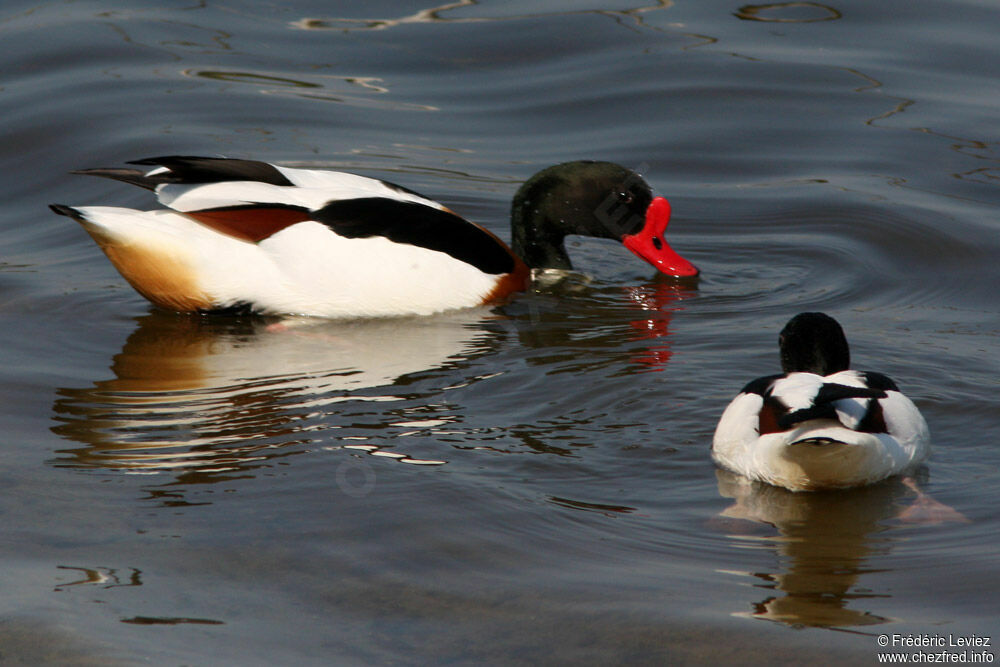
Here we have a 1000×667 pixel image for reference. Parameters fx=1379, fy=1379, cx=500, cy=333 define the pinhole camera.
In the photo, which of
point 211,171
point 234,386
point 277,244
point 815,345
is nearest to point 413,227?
point 277,244

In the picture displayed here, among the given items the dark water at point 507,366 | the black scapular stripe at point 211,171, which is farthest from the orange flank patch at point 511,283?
the black scapular stripe at point 211,171

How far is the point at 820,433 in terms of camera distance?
445 centimetres

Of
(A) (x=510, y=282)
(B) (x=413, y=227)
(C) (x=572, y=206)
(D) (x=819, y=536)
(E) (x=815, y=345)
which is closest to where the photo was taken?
(D) (x=819, y=536)

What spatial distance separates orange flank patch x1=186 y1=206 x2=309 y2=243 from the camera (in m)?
6.98

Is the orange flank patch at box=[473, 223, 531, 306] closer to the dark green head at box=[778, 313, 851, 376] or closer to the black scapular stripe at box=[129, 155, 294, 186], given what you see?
the black scapular stripe at box=[129, 155, 294, 186]

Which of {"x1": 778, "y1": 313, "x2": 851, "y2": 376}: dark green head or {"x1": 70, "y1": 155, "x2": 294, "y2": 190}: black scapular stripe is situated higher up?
{"x1": 70, "y1": 155, "x2": 294, "y2": 190}: black scapular stripe

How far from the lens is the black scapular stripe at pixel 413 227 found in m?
7.02

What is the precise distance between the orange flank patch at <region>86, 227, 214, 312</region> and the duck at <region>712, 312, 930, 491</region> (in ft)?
10.1

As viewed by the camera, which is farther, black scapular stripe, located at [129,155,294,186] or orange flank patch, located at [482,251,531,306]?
orange flank patch, located at [482,251,531,306]

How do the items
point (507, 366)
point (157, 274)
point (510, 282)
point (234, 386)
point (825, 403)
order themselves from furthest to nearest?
point (510, 282) → point (157, 274) → point (507, 366) → point (234, 386) → point (825, 403)

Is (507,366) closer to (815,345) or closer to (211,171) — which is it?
(815,345)

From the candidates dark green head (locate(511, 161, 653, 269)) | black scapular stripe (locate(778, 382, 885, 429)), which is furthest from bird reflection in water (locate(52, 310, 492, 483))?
black scapular stripe (locate(778, 382, 885, 429))

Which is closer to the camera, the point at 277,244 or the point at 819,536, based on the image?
the point at 819,536

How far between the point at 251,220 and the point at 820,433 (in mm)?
3531
